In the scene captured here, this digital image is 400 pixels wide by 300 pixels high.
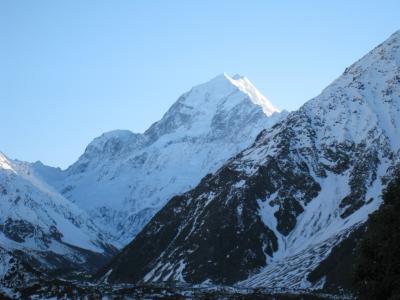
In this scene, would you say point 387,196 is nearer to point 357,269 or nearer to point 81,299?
point 357,269

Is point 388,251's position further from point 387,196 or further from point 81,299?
point 81,299

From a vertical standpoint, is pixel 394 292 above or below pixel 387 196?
below

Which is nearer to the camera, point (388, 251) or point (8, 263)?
point (388, 251)

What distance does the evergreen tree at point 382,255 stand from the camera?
97.6 m

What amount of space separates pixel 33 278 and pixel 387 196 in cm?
9111

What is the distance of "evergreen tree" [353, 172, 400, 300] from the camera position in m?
97.6

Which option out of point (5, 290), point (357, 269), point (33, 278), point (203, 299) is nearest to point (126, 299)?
point (203, 299)

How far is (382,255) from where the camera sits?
9931cm

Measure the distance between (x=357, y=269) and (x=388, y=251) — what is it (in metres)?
6.06

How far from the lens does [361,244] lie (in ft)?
340

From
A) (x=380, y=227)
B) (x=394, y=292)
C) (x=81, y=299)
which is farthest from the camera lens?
(x=81, y=299)

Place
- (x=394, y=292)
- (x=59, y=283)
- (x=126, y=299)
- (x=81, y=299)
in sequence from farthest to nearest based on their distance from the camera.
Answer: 1. (x=126, y=299)
2. (x=59, y=283)
3. (x=81, y=299)
4. (x=394, y=292)

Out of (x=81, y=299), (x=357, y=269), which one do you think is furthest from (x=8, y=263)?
(x=357, y=269)

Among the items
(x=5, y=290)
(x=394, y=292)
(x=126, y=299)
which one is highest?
(x=5, y=290)
